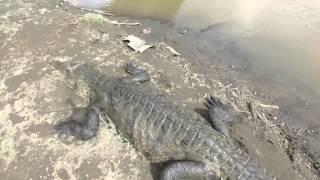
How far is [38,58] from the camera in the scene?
597 cm

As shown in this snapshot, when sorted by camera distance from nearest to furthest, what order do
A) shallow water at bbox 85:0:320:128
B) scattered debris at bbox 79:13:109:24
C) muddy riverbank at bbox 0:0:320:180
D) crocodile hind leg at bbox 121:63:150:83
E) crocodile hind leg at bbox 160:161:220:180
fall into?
crocodile hind leg at bbox 160:161:220:180 < muddy riverbank at bbox 0:0:320:180 < crocodile hind leg at bbox 121:63:150:83 < shallow water at bbox 85:0:320:128 < scattered debris at bbox 79:13:109:24

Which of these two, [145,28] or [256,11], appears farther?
[256,11]

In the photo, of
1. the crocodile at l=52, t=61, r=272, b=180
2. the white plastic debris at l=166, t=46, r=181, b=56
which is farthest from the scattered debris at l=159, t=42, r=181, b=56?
the crocodile at l=52, t=61, r=272, b=180

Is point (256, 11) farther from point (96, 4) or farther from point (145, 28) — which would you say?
point (96, 4)

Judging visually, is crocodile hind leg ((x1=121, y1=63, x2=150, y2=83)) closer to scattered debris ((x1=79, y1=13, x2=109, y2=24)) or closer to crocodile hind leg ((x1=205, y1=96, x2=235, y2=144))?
crocodile hind leg ((x1=205, y1=96, x2=235, y2=144))

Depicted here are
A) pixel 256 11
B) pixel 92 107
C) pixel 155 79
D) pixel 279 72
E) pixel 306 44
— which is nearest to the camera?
pixel 92 107

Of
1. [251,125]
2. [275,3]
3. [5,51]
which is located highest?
[275,3]

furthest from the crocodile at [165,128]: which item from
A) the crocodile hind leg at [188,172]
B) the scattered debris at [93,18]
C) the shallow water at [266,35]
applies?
the scattered debris at [93,18]

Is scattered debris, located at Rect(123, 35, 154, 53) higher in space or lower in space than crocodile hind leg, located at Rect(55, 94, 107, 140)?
higher

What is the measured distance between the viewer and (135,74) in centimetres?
576

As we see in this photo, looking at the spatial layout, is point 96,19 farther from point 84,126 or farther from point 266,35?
point 266,35

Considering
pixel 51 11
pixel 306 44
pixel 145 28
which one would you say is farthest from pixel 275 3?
pixel 51 11

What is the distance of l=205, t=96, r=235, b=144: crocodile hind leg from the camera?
16.3ft

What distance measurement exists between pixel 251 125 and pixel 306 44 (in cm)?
242
